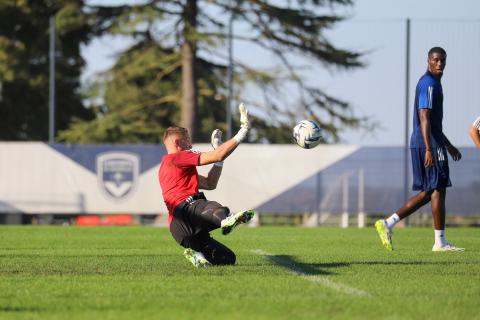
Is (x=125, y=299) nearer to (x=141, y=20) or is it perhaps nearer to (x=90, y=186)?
(x=90, y=186)

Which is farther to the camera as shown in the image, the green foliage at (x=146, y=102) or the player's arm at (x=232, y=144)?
the green foliage at (x=146, y=102)

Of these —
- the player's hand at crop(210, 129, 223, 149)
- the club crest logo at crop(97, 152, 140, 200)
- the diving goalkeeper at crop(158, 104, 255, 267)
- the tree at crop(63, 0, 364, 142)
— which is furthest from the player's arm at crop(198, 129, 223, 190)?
the tree at crop(63, 0, 364, 142)

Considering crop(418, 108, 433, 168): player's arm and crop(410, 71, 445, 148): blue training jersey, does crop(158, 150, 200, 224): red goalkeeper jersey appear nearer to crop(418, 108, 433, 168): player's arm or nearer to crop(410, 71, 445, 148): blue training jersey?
crop(418, 108, 433, 168): player's arm

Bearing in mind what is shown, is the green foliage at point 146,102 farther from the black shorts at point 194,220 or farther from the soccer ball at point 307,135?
the black shorts at point 194,220

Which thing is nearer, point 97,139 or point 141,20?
point 141,20

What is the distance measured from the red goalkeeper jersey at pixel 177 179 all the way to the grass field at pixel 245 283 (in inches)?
23.4

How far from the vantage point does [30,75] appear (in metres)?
37.1

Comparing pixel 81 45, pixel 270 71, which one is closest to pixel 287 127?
pixel 270 71

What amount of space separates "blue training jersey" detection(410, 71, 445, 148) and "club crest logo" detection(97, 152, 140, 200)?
33.4 feet

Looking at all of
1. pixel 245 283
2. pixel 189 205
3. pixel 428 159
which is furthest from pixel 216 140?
pixel 428 159

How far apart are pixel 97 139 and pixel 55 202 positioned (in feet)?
30.3

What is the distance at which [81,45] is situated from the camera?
29.6m

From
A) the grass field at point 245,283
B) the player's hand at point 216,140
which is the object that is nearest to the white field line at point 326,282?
the grass field at point 245,283

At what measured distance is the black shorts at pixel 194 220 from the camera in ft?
26.5
